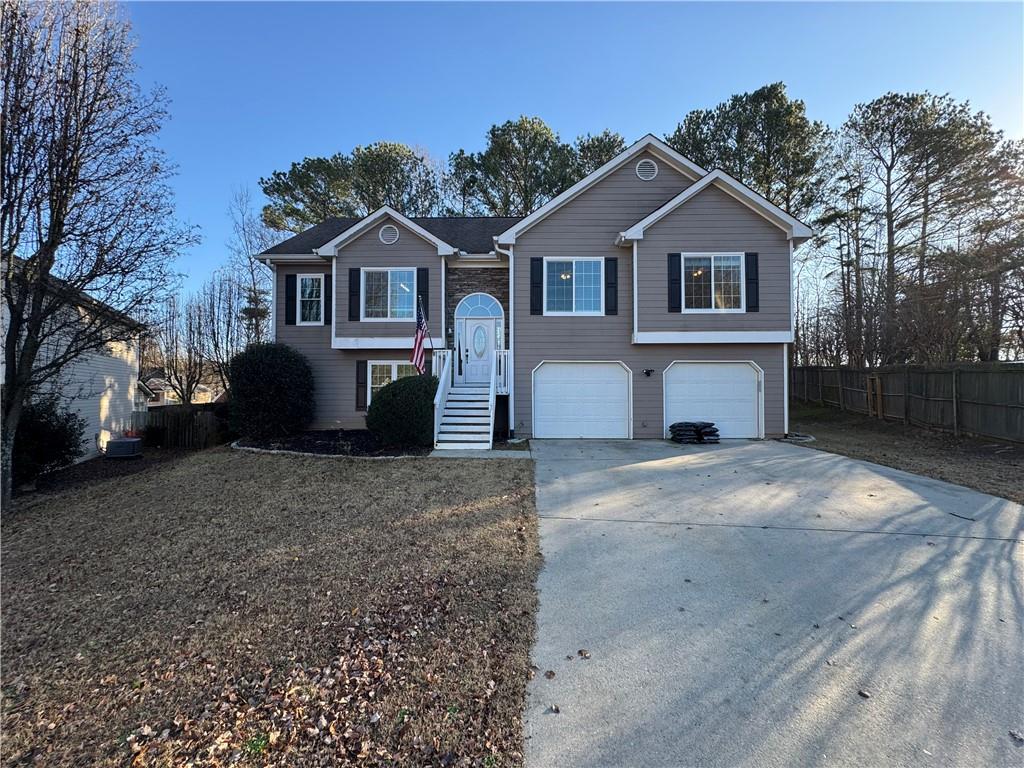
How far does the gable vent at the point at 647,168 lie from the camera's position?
38.4 ft

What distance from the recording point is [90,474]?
9.81 m

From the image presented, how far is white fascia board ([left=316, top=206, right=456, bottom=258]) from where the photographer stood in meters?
11.9

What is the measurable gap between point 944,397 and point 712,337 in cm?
617

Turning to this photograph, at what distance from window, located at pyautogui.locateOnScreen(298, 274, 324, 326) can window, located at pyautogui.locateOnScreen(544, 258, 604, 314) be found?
6.43m

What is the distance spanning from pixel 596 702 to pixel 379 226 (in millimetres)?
12151

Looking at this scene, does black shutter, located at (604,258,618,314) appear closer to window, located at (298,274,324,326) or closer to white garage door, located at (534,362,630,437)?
white garage door, located at (534,362,630,437)

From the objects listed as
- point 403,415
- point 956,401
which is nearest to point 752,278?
A: point 956,401

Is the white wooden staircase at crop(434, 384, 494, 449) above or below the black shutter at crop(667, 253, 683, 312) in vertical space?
below

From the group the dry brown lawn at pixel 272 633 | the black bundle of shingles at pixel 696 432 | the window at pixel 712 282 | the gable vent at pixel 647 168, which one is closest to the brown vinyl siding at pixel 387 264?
the gable vent at pixel 647 168

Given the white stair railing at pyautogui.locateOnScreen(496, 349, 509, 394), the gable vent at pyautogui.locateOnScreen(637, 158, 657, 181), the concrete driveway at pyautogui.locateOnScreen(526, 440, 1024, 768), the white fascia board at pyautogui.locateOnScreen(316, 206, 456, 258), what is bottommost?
the concrete driveway at pyautogui.locateOnScreen(526, 440, 1024, 768)

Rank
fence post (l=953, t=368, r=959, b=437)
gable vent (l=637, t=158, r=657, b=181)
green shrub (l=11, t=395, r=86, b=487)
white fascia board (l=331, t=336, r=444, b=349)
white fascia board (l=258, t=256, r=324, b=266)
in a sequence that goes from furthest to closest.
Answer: white fascia board (l=258, t=256, r=324, b=266) → white fascia board (l=331, t=336, r=444, b=349) → gable vent (l=637, t=158, r=657, b=181) → fence post (l=953, t=368, r=959, b=437) → green shrub (l=11, t=395, r=86, b=487)

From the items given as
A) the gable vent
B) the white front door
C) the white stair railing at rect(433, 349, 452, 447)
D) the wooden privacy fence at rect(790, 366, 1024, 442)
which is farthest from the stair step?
the wooden privacy fence at rect(790, 366, 1024, 442)

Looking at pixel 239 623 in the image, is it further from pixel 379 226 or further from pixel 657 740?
pixel 379 226

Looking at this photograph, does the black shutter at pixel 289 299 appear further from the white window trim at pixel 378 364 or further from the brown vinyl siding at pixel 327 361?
the white window trim at pixel 378 364
